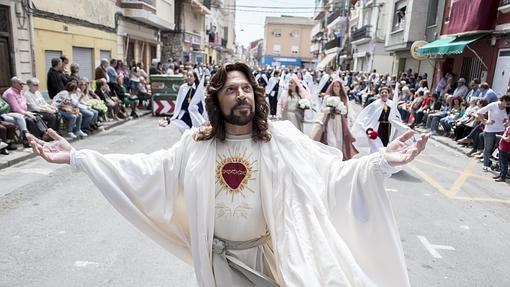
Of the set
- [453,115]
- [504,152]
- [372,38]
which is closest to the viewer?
[504,152]

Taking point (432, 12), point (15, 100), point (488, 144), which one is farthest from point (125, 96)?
point (432, 12)

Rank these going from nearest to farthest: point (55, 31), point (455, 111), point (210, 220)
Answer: point (210, 220) → point (455, 111) → point (55, 31)

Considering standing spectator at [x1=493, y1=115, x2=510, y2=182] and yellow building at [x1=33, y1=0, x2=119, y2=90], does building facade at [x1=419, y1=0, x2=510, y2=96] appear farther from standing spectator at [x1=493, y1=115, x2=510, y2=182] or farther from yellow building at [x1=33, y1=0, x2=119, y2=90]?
yellow building at [x1=33, y1=0, x2=119, y2=90]

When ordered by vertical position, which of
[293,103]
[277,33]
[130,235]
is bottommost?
[130,235]

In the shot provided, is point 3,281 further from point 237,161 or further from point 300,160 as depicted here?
point 300,160

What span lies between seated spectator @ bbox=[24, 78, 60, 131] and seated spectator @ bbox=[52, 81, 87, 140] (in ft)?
1.58

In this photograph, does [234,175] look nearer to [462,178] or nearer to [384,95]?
[384,95]

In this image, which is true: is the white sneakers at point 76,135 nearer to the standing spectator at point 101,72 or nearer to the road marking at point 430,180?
the standing spectator at point 101,72

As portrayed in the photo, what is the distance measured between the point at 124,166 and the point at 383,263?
1421 millimetres

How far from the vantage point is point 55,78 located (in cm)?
1099

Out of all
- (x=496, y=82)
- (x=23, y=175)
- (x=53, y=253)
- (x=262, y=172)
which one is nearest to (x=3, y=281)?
(x=53, y=253)

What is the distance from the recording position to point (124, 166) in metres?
2.17

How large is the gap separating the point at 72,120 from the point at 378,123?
7.48 meters

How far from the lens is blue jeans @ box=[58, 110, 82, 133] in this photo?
Answer: 10.5 m
